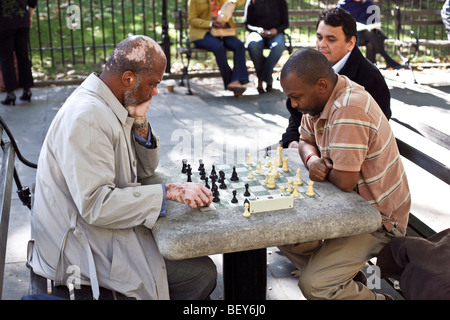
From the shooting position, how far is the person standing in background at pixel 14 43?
295 inches

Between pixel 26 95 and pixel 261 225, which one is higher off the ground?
pixel 261 225

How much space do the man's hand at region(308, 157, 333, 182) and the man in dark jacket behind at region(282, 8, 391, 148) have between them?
98cm

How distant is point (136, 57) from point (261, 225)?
1009mm

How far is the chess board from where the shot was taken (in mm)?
2734

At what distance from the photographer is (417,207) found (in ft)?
15.9

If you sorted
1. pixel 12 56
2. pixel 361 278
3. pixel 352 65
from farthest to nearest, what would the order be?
pixel 12 56
pixel 352 65
pixel 361 278

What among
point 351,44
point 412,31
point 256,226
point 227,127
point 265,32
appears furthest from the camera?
point 412,31

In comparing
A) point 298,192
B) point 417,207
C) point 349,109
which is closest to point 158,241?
point 298,192

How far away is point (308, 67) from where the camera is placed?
9.39 ft

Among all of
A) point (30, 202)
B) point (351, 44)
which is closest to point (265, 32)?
point (351, 44)

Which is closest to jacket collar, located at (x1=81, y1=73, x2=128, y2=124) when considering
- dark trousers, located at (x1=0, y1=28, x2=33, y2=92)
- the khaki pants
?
the khaki pants

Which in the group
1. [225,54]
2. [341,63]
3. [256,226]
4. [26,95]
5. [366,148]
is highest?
[341,63]

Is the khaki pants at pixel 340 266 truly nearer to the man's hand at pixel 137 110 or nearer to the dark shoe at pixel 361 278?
the dark shoe at pixel 361 278

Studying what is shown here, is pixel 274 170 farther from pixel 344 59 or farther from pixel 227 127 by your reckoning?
pixel 227 127
